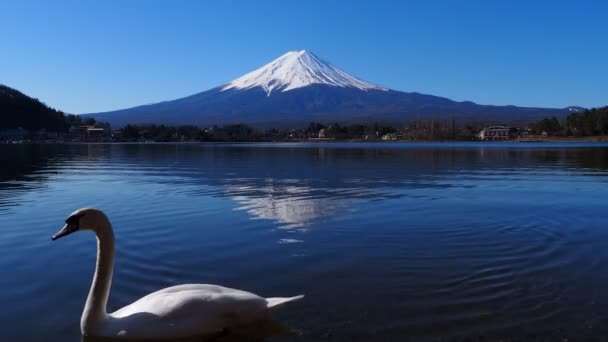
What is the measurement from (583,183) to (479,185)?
171 inches

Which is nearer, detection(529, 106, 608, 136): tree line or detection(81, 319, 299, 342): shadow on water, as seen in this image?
detection(81, 319, 299, 342): shadow on water

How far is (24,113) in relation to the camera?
17575 cm

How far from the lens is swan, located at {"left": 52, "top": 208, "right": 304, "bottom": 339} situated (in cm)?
550

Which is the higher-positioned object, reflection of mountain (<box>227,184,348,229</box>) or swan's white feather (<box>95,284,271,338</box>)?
swan's white feather (<box>95,284,271,338</box>)

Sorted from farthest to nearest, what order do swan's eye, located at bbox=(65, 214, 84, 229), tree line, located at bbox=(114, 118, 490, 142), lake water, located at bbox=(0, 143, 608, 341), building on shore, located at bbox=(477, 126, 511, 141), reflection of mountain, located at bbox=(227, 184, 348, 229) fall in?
1. tree line, located at bbox=(114, 118, 490, 142)
2. building on shore, located at bbox=(477, 126, 511, 141)
3. reflection of mountain, located at bbox=(227, 184, 348, 229)
4. lake water, located at bbox=(0, 143, 608, 341)
5. swan's eye, located at bbox=(65, 214, 84, 229)

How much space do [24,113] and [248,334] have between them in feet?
629

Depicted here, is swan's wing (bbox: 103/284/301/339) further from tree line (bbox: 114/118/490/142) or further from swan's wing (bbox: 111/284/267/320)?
tree line (bbox: 114/118/490/142)

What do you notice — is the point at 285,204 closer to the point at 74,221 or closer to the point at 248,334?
the point at 248,334

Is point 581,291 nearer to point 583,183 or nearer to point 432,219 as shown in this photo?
point 432,219

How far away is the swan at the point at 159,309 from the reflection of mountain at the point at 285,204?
258 inches

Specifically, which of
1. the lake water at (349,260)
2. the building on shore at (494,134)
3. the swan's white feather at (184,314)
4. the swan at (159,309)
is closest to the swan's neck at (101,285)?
the swan at (159,309)

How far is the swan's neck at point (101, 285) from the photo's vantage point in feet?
18.2

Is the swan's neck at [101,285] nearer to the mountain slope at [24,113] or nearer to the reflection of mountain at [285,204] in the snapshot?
the reflection of mountain at [285,204]

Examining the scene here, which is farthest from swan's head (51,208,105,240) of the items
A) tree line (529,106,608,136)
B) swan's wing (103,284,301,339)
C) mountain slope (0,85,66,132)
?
mountain slope (0,85,66,132)
